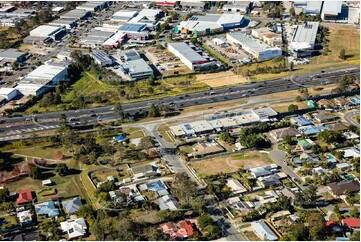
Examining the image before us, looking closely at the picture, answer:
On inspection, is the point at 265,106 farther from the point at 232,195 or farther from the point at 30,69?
the point at 30,69

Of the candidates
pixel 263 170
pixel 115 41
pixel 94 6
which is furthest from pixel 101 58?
pixel 263 170

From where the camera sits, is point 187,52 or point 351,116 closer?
point 351,116

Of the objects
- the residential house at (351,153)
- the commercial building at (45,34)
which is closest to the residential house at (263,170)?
the residential house at (351,153)

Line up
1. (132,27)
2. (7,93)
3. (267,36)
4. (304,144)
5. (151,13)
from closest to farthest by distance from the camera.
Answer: (304,144) → (7,93) → (267,36) → (132,27) → (151,13)

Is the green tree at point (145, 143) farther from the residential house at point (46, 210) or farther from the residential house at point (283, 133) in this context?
the residential house at point (283, 133)

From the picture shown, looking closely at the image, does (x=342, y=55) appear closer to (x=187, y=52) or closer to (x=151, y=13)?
(x=187, y=52)

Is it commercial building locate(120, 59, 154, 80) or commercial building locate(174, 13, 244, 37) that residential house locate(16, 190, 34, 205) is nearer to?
commercial building locate(120, 59, 154, 80)
